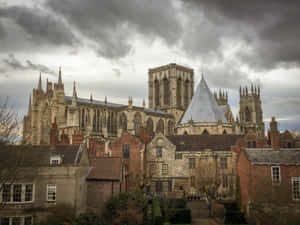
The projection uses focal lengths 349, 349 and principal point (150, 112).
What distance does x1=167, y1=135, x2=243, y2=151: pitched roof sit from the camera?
47.6 m

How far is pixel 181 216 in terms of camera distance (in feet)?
105

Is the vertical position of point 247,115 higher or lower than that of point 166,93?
lower

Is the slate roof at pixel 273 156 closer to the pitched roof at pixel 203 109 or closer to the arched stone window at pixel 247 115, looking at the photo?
the pitched roof at pixel 203 109

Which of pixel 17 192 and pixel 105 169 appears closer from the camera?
pixel 17 192

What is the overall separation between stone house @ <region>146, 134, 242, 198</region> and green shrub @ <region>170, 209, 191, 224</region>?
1312 cm

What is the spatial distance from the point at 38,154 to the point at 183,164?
22.7 meters

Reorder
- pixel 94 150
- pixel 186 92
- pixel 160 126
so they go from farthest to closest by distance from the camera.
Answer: pixel 186 92 → pixel 160 126 → pixel 94 150

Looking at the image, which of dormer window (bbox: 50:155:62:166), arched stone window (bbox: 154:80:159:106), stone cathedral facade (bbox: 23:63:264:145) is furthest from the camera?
arched stone window (bbox: 154:80:159:106)

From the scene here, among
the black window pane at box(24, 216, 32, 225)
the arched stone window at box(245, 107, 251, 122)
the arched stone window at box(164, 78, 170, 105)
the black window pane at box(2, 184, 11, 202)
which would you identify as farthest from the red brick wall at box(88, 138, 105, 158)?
the arched stone window at box(245, 107, 251, 122)

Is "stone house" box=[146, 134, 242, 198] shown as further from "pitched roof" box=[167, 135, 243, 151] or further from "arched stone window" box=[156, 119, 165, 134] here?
"arched stone window" box=[156, 119, 165, 134]

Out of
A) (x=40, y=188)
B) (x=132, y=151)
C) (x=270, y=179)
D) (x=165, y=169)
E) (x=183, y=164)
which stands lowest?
(x=40, y=188)

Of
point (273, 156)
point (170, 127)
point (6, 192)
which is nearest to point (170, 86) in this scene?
point (170, 127)

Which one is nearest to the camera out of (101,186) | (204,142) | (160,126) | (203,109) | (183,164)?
(101,186)

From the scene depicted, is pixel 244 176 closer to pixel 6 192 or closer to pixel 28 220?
pixel 28 220
